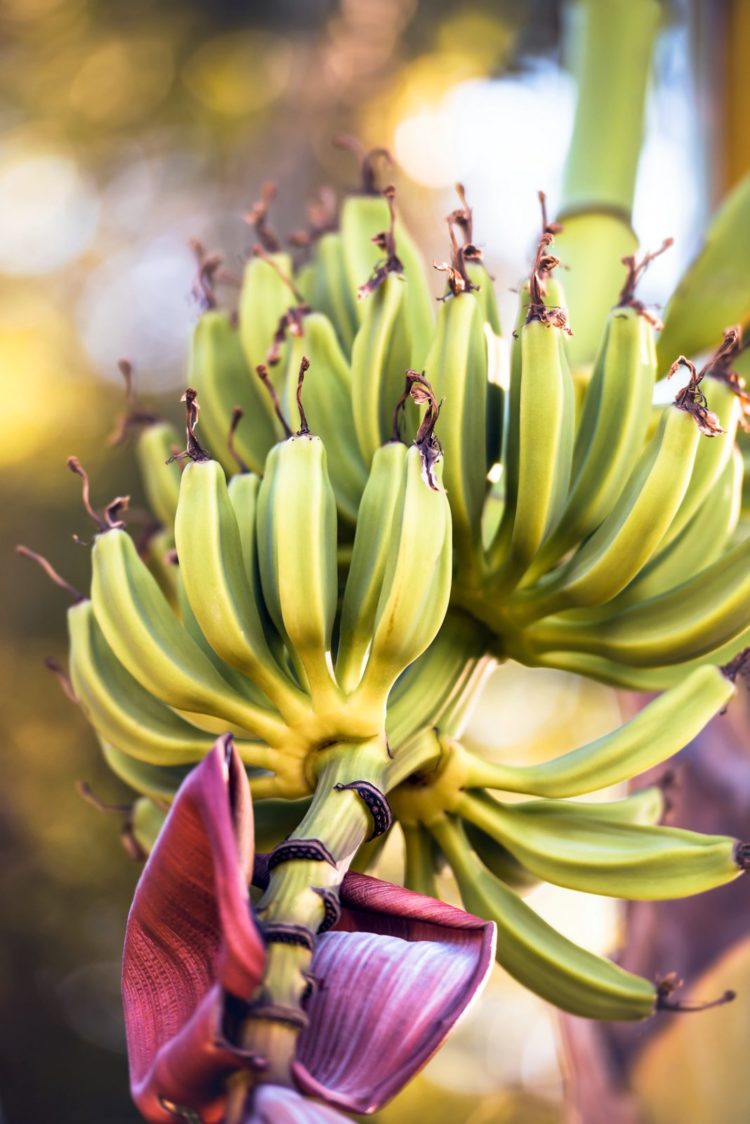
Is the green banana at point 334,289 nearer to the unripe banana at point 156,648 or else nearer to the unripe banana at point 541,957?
the unripe banana at point 156,648

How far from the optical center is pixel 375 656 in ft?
3.36

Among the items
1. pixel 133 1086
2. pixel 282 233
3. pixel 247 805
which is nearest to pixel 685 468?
pixel 247 805

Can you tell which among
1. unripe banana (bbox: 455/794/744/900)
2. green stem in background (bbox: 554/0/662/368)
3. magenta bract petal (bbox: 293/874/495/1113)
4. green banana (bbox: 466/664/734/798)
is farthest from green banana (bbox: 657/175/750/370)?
magenta bract petal (bbox: 293/874/495/1113)

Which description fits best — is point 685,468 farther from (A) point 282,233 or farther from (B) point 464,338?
(A) point 282,233

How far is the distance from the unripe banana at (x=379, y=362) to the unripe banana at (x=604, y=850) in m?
0.41

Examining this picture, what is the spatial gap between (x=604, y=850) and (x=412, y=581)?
349 mm

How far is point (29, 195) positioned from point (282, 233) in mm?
1054

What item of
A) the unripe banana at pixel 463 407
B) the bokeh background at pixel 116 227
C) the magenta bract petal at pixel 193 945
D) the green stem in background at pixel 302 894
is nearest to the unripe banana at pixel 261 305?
the unripe banana at pixel 463 407

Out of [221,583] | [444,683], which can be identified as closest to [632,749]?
[444,683]

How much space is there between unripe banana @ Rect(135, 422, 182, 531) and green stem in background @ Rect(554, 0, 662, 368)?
57 cm

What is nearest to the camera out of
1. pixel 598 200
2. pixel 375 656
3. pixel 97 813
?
pixel 375 656

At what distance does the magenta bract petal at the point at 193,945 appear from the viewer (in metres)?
0.76

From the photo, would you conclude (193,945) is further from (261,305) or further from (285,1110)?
(261,305)

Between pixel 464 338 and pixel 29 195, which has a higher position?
pixel 29 195
